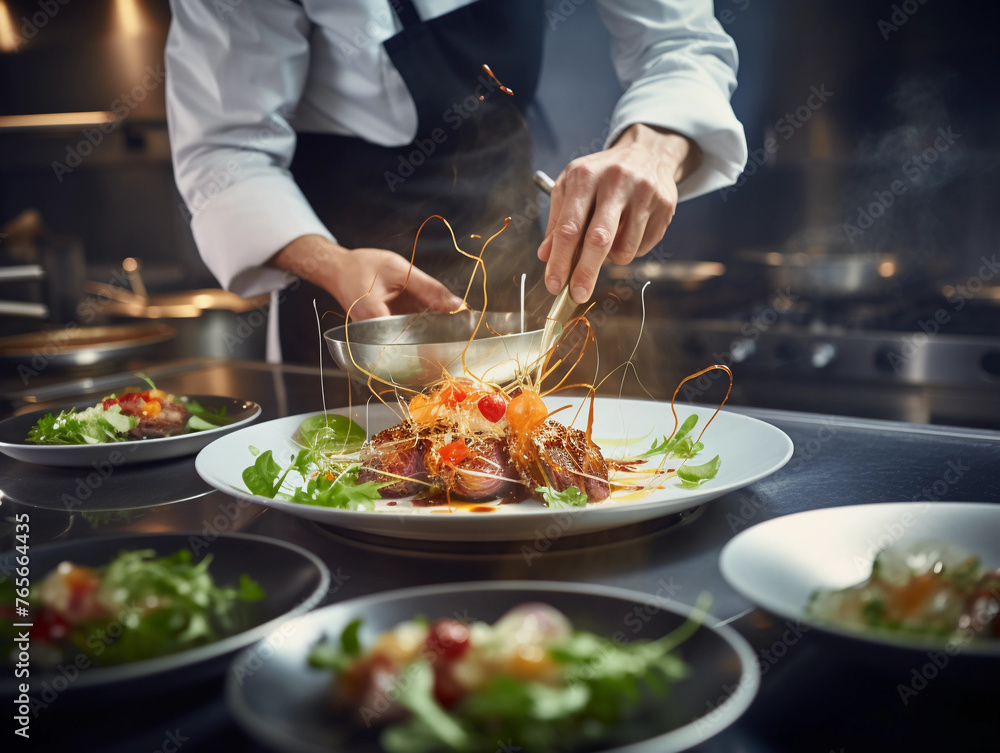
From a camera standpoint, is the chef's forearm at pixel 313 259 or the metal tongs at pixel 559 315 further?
the chef's forearm at pixel 313 259

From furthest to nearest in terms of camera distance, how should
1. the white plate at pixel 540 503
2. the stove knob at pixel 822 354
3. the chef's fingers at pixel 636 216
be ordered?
the stove knob at pixel 822 354 < the chef's fingers at pixel 636 216 < the white plate at pixel 540 503

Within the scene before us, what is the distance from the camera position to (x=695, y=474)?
0.86m

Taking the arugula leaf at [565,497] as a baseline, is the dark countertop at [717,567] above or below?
below

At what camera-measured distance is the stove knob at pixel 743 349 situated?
2223mm

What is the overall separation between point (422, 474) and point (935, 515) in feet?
1.65

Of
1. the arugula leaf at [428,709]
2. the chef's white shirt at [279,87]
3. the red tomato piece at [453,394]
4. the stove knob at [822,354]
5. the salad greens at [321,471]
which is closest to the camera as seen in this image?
the arugula leaf at [428,709]

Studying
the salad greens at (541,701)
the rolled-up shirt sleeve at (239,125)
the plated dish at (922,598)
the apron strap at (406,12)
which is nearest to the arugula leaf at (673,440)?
the plated dish at (922,598)

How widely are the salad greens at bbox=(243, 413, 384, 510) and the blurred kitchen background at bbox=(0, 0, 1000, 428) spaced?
80 centimetres

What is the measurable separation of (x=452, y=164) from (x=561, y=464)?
979 mm

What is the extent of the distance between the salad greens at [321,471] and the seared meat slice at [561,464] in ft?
0.52

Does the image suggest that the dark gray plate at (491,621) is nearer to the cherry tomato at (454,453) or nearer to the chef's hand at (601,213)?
the cherry tomato at (454,453)

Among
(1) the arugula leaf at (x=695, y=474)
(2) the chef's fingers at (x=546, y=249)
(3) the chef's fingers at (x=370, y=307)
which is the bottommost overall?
(1) the arugula leaf at (x=695, y=474)

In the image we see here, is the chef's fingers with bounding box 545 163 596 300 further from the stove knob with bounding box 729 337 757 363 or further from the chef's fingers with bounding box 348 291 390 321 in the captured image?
the stove knob with bounding box 729 337 757 363

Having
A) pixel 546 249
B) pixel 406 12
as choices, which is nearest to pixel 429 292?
pixel 546 249
